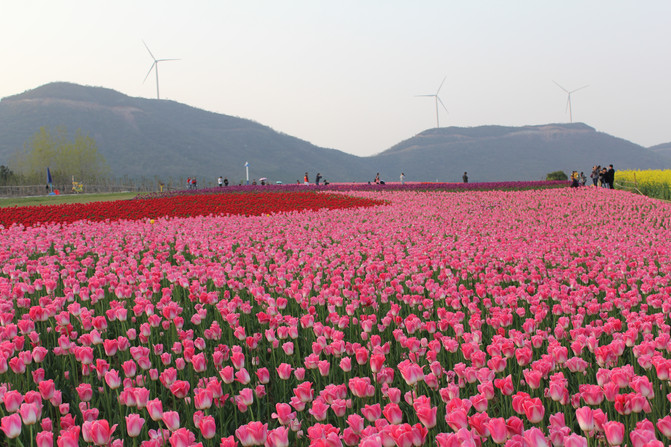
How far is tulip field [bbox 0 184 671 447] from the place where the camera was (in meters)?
2.67

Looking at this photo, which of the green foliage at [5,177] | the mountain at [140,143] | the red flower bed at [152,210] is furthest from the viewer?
the mountain at [140,143]

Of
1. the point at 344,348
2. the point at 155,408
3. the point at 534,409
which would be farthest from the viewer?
the point at 344,348

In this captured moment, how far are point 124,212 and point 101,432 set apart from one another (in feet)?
54.4

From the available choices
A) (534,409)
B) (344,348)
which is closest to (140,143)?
(344,348)

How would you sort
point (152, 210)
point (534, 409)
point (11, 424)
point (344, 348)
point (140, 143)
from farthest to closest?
1. point (140, 143)
2. point (152, 210)
3. point (344, 348)
4. point (11, 424)
5. point (534, 409)

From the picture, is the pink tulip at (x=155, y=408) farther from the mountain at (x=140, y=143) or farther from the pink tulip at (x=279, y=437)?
the mountain at (x=140, y=143)

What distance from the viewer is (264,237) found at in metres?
11.8

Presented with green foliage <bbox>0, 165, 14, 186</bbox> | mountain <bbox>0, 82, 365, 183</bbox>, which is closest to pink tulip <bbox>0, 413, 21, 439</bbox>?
green foliage <bbox>0, 165, 14, 186</bbox>

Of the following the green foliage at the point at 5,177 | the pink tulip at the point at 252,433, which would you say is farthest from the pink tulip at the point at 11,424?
the green foliage at the point at 5,177

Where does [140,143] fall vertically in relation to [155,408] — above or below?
above

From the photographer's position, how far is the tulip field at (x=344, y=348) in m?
2.67

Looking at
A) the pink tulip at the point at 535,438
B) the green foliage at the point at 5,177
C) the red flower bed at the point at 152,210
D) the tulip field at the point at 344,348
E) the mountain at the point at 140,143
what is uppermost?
the mountain at the point at 140,143

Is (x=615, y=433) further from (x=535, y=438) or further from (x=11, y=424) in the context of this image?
(x=11, y=424)

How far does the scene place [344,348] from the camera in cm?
397
